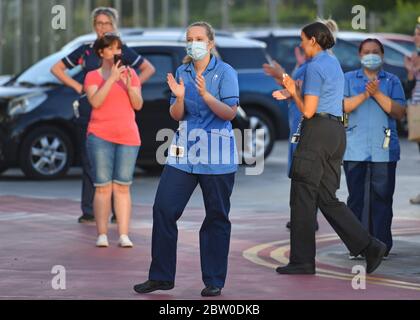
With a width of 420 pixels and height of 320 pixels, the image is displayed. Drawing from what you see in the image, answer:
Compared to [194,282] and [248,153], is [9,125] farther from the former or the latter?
[194,282]

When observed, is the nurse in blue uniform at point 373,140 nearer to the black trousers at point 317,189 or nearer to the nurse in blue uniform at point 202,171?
the black trousers at point 317,189

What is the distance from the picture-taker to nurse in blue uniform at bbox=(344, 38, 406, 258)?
11.4 metres

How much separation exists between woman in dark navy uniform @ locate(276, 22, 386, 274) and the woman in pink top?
A: 84.7 inches

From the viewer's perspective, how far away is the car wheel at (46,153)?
1847cm

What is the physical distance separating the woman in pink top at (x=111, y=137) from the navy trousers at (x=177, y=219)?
265 centimetres

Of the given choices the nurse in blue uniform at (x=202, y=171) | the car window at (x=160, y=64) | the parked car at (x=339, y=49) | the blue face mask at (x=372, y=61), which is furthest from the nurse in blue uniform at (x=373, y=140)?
the parked car at (x=339, y=49)

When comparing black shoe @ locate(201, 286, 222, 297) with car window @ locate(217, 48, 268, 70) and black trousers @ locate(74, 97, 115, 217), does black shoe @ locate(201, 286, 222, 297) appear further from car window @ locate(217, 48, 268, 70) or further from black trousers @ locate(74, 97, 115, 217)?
car window @ locate(217, 48, 268, 70)

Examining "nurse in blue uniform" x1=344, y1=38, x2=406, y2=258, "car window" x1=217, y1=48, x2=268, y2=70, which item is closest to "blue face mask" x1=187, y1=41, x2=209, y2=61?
"nurse in blue uniform" x1=344, y1=38, x2=406, y2=258

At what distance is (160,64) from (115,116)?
6.76m

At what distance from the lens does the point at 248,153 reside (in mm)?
20625

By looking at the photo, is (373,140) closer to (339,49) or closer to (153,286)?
(153,286)

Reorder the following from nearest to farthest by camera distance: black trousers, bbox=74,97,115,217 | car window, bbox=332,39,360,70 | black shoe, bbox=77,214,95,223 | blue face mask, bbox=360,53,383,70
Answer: blue face mask, bbox=360,53,383,70
black trousers, bbox=74,97,115,217
black shoe, bbox=77,214,95,223
car window, bbox=332,39,360,70

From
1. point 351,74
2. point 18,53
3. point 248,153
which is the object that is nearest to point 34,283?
point 351,74

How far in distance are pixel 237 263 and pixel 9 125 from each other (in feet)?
26.0
